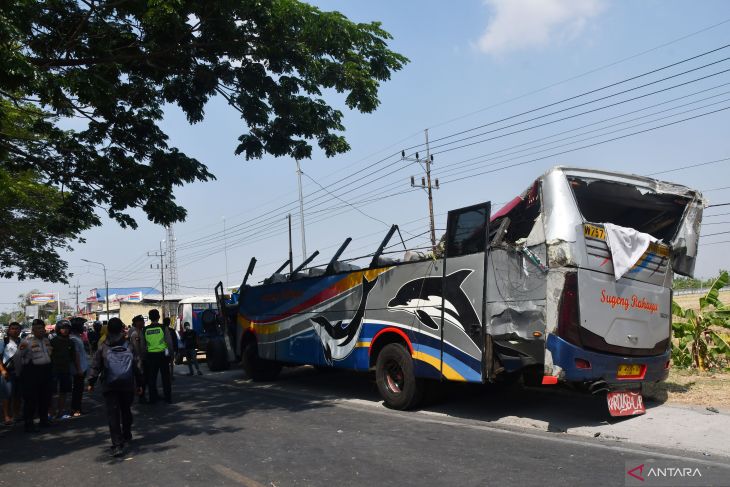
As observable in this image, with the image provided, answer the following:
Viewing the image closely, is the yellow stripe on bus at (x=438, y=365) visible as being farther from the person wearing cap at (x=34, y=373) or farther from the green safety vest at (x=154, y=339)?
the person wearing cap at (x=34, y=373)

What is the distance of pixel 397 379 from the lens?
963 centimetres

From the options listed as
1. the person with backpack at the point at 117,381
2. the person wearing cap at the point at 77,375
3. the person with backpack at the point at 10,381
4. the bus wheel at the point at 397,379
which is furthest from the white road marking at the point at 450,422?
the person with backpack at the point at 10,381

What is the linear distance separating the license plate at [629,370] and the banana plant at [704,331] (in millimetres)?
3745

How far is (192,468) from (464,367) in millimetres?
3903

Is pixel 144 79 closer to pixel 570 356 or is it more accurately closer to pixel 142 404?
pixel 142 404

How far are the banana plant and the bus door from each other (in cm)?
515

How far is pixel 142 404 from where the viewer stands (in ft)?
36.0

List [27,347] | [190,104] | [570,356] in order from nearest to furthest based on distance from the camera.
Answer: [570,356]
[27,347]
[190,104]

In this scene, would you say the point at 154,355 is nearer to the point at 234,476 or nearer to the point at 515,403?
the point at 234,476

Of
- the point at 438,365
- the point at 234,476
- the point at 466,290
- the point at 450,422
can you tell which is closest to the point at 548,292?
the point at 466,290

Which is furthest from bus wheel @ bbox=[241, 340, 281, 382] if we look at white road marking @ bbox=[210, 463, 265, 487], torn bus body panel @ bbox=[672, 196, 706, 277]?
torn bus body panel @ bbox=[672, 196, 706, 277]

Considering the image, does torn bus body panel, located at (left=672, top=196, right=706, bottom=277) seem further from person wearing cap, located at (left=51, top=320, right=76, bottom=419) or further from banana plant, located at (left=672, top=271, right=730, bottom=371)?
person wearing cap, located at (left=51, top=320, right=76, bottom=419)

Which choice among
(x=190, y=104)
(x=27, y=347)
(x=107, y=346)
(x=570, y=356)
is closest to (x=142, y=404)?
(x=27, y=347)

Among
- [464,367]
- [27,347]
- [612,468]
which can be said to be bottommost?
[612,468]
